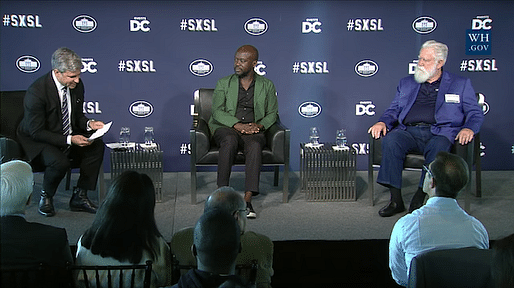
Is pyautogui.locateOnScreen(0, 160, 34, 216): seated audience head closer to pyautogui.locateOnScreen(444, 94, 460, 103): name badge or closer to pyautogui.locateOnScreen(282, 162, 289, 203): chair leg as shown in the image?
pyautogui.locateOnScreen(282, 162, 289, 203): chair leg

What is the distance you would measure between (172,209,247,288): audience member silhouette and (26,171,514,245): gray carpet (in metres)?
2.58

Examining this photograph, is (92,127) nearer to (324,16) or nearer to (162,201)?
(162,201)

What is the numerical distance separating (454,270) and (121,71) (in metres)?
4.92

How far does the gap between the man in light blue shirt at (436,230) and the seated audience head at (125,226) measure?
1043 mm

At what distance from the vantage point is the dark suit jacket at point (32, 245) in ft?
7.81

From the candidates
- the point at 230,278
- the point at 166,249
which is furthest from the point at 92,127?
the point at 230,278

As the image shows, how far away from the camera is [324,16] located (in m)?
6.64

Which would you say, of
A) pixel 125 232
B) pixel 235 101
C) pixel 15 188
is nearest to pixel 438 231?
pixel 125 232

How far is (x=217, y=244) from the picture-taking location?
195cm

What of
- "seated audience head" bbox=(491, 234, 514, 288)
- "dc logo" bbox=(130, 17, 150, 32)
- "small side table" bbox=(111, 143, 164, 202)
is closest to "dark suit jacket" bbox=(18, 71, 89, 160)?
"small side table" bbox=(111, 143, 164, 202)

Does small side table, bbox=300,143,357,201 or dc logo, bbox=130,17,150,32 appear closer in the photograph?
small side table, bbox=300,143,357,201

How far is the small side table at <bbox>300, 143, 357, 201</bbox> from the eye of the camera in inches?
219

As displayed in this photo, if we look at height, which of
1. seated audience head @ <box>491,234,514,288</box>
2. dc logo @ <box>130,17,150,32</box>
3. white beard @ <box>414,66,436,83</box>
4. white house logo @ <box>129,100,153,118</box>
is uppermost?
dc logo @ <box>130,17,150,32</box>

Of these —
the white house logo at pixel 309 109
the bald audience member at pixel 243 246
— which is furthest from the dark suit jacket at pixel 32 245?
the white house logo at pixel 309 109
